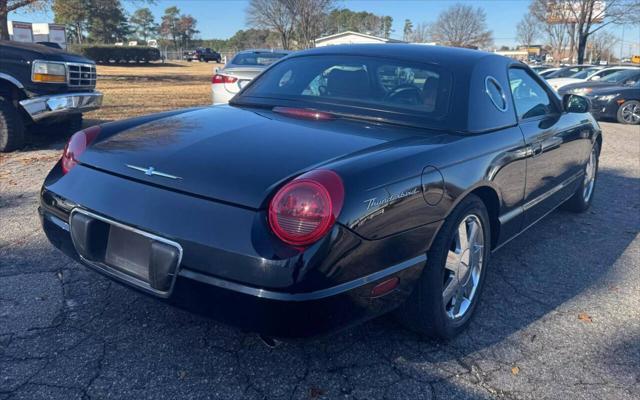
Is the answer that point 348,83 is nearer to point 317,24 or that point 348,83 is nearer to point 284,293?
point 284,293

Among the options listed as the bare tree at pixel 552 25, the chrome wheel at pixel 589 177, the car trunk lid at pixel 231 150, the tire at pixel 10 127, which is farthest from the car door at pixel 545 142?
the bare tree at pixel 552 25

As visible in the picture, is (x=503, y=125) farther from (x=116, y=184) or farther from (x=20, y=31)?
(x=20, y=31)

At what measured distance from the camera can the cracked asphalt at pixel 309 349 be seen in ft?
7.89

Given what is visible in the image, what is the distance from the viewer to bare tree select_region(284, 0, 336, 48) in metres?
39.2

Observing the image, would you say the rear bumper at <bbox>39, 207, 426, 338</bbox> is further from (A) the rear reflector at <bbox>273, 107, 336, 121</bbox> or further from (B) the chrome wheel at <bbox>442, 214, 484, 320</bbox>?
(A) the rear reflector at <bbox>273, 107, 336, 121</bbox>

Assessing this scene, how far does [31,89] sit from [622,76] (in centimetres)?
1562

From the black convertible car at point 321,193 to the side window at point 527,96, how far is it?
40 mm

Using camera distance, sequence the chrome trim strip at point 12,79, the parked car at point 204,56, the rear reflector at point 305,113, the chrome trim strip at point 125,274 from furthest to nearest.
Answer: the parked car at point 204,56 → the chrome trim strip at point 12,79 → the rear reflector at point 305,113 → the chrome trim strip at point 125,274

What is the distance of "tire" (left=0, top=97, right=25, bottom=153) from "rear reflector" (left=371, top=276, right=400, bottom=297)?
6103 mm

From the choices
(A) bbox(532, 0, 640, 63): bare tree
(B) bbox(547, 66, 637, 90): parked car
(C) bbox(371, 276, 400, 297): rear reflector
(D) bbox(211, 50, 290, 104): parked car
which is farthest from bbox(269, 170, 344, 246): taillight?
(A) bbox(532, 0, 640, 63): bare tree

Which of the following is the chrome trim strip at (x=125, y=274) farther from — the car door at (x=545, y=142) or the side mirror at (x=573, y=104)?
the side mirror at (x=573, y=104)

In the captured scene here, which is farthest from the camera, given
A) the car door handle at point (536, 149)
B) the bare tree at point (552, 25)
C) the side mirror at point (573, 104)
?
the bare tree at point (552, 25)

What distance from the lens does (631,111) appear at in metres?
14.4

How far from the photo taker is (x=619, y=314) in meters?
3.29
